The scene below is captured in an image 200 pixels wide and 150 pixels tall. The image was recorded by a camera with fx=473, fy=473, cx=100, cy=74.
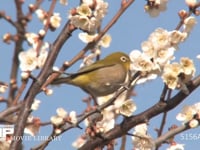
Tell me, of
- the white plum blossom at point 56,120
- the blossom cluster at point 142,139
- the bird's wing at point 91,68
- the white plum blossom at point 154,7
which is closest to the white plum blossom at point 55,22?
the white plum blossom at point 154,7

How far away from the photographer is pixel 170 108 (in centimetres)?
213

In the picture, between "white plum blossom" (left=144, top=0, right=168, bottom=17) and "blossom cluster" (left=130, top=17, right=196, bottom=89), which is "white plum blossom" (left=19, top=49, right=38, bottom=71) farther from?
"white plum blossom" (left=144, top=0, right=168, bottom=17)

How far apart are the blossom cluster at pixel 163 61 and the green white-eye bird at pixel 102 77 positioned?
1.69m

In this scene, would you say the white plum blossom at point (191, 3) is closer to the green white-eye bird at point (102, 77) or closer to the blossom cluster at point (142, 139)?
the blossom cluster at point (142, 139)

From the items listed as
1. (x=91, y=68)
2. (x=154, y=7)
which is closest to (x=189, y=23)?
(x=154, y=7)

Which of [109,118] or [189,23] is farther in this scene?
[109,118]

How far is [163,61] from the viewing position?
2.16 metres

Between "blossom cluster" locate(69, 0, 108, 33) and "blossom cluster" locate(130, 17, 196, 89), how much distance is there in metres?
0.35

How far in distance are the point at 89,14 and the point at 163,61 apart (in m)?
0.54

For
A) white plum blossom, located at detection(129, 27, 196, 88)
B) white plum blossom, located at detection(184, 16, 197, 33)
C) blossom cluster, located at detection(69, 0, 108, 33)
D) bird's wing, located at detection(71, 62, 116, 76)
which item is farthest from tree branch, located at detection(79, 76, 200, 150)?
bird's wing, located at detection(71, 62, 116, 76)

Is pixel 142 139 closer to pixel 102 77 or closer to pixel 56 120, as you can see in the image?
pixel 56 120

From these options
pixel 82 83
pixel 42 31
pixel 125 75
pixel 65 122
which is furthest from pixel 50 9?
pixel 125 75

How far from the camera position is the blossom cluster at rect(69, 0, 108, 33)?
2.39 meters

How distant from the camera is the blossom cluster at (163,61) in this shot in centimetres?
213
